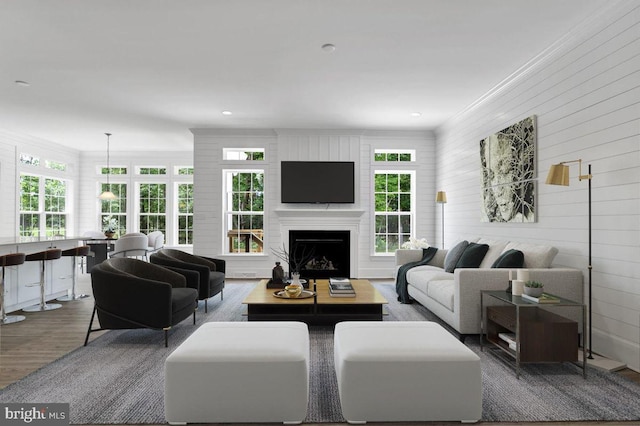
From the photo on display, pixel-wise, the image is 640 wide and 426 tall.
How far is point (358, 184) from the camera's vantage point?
6926mm

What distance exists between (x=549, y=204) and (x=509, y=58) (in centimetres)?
159

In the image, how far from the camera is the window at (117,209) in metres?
9.09

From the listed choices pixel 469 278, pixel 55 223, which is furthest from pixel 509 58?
pixel 55 223

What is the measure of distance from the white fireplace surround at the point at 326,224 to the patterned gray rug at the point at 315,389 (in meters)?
3.63

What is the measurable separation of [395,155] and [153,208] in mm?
5918

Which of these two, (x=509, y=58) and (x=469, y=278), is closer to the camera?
(x=469, y=278)

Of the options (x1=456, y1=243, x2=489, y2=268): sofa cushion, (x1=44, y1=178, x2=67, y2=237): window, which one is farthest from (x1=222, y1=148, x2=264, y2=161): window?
(x1=44, y1=178, x2=67, y2=237): window

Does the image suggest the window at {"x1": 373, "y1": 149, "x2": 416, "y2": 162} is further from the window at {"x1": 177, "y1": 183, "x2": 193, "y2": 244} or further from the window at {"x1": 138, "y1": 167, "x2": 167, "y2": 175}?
the window at {"x1": 138, "y1": 167, "x2": 167, "y2": 175}

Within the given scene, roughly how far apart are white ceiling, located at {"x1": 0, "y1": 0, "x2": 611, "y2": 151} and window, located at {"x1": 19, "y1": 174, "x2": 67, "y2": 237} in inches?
77.8

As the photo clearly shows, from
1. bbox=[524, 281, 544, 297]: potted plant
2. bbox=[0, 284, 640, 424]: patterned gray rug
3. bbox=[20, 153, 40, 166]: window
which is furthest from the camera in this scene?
bbox=[20, 153, 40, 166]: window

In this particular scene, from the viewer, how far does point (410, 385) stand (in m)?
1.98

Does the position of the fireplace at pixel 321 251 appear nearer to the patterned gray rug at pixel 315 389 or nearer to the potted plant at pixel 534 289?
the patterned gray rug at pixel 315 389

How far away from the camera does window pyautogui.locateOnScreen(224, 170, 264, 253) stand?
7.12m

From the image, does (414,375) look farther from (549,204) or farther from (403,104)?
(403,104)
